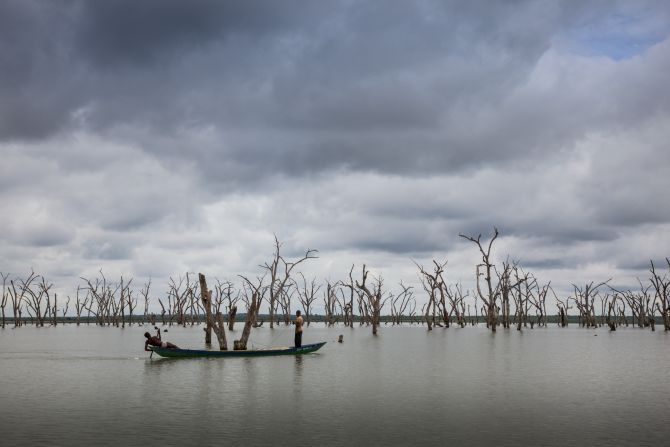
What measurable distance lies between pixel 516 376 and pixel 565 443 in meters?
12.5

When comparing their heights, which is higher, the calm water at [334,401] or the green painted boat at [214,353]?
the green painted boat at [214,353]

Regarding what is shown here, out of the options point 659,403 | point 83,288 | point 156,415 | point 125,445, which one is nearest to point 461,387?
point 659,403

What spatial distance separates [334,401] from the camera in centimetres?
1905

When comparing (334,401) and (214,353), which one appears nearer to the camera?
(334,401)

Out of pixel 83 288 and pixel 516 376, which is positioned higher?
pixel 83 288

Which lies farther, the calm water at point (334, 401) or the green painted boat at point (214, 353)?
the green painted boat at point (214, 353)

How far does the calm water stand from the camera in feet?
46.6

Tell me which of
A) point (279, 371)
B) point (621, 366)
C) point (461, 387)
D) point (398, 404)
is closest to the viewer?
point (398, 404)

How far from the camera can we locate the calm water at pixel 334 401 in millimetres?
14203

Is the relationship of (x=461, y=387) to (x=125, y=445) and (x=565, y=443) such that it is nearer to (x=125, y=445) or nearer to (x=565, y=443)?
(x=565, y=443)

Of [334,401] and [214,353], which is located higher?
[214,353]

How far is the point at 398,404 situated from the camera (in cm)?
1859

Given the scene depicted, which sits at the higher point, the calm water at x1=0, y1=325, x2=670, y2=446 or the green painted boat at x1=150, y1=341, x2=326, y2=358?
the green painted boat at x1=150, y1=341, x2=326, y2=358

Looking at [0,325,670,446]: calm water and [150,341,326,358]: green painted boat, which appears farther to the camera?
[150,341,326,358]: green painted boat
